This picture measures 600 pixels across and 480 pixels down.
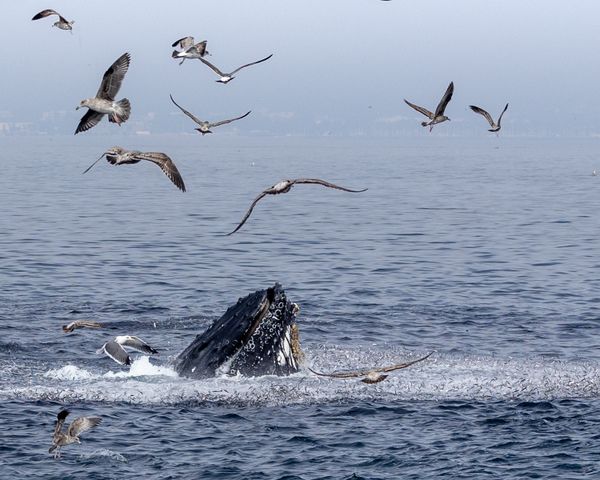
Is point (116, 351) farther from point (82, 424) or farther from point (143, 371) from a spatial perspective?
point (82, 424)

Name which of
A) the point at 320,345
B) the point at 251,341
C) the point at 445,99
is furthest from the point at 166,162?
the point at 320,345

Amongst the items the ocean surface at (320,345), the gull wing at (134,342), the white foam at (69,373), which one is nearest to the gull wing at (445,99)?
the ocean surface at (320,345)

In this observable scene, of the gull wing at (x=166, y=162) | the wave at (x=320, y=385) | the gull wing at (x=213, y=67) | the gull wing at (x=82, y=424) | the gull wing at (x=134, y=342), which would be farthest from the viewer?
the wave at (x=320, y=385)

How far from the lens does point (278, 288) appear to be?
24750 millimetres

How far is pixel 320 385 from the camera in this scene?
25.5m

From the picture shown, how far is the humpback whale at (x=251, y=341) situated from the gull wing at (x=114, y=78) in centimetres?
738

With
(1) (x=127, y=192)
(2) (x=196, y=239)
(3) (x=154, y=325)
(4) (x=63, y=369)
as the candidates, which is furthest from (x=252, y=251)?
(1) (x=127, y=192)

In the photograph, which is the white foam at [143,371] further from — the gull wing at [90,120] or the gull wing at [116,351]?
the gull wing at [90,120]

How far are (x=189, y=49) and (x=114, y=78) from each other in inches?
131

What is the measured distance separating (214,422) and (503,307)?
17.9 metres

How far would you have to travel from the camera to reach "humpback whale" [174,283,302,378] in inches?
961

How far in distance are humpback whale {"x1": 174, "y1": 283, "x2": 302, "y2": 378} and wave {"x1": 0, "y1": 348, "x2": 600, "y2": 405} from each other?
0.89 feet

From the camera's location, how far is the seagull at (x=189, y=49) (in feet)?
67.0

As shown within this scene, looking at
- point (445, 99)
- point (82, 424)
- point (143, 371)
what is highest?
point (445, 99)
